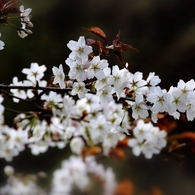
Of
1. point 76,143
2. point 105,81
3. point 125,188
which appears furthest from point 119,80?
point 125,188

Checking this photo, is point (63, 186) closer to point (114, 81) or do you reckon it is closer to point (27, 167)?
point (27, 167)

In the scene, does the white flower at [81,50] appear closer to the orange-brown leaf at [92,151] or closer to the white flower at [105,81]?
the white flower at [105,81]

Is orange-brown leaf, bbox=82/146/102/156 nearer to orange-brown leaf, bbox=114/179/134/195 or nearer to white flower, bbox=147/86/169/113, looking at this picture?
orange-brown leaf, bbox=114/179/134/195

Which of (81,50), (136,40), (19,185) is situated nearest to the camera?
(81,50)

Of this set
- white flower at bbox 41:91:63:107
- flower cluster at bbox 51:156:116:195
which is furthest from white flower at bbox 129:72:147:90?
flower cluster at bbox 51:156:116:195

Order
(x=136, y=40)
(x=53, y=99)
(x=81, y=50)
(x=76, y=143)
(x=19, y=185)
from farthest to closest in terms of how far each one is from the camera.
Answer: (x=19, y=185) → (x=136, y=40) → (x=76, y=143) → (x=53, y=99) → (x=81, y=50)

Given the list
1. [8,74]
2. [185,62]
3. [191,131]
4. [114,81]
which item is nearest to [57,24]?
[8,74]

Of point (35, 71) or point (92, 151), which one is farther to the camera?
point (92, 151)

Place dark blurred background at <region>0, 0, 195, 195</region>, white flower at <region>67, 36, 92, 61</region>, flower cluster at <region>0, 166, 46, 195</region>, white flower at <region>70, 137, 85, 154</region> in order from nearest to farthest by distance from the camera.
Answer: white flower at <region>67, 36, 92, 61</region>, white flower at <region>70, 137, 85, 154</region>, dark blurred background at <region>0, 0, 195, 195</region>, flower cluster at <region>0, 166, 46, 195</region>

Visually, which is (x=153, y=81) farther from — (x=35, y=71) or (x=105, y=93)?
(x=35, y=71)
